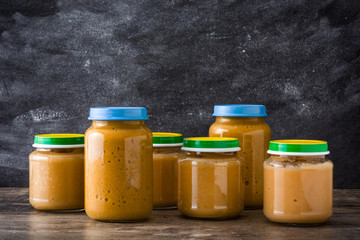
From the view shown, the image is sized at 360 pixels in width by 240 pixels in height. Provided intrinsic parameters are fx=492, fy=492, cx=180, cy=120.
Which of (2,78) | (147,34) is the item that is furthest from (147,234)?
(2,78)

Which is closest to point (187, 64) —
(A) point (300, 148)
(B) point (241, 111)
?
(B) point (241, 111)

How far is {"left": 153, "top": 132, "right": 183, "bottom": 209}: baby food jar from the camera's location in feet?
4.28

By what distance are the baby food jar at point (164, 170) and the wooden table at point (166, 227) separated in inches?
1.4

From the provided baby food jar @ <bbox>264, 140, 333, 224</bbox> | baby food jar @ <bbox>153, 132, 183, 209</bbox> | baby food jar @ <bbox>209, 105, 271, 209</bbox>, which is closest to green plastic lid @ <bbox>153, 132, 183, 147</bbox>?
baby food jar @ <bbox>153, 132, 183, 209</bbox>

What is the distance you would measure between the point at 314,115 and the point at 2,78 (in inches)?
43.4

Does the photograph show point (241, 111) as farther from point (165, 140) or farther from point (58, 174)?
point (58, 174)

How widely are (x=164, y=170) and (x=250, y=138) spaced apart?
9.5 inches

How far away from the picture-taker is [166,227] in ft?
3.69

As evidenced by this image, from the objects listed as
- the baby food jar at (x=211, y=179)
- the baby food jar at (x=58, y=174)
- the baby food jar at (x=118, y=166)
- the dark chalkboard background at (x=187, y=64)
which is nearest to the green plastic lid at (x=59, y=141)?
the baby food jar at (x=58, y=174)

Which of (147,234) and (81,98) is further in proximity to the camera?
(81,98)

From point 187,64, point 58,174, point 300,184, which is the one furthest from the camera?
point 187,64

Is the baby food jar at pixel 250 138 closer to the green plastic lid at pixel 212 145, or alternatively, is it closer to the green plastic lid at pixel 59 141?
the green plastic lid at pixel 212 145

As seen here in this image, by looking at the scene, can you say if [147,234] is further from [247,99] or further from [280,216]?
[247,99]

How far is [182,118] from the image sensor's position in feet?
5.59
